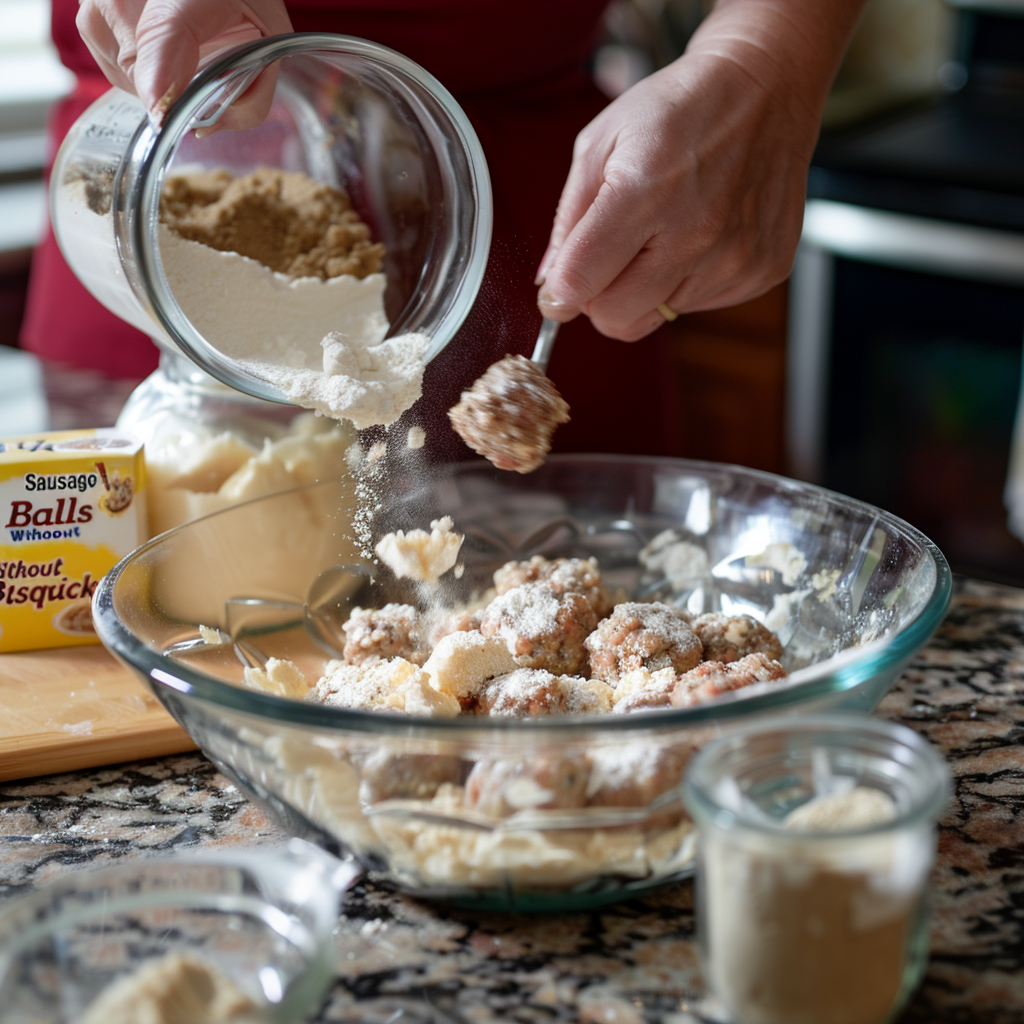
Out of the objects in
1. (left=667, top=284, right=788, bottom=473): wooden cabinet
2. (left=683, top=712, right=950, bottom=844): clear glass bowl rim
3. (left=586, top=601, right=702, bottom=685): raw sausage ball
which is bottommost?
(left=667, top=284, right=788, bottom=473): wooden cabinet

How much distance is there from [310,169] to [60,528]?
439 mm

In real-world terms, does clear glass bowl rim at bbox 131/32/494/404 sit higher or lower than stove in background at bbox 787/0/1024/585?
higher

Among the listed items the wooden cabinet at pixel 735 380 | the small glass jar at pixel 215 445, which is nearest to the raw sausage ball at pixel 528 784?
the small glass jar at pixel 215 445

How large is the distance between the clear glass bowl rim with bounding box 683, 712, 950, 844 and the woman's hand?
0.53 m

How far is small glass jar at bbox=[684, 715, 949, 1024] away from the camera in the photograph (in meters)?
0.50

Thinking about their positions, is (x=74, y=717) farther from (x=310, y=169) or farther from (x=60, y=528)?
(x=310, y=169)

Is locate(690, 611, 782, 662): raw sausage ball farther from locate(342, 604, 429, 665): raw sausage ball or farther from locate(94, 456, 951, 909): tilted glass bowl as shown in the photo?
locate(342, 604, 429, 665): raw sausage ball

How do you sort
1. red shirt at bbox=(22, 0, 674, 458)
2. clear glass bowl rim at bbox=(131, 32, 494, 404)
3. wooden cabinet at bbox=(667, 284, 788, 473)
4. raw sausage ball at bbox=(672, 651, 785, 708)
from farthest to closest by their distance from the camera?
wooden cabinet at bbox=(667, 284, 788, 473) < red shirt at bbox=(22, 0, 674, 458) < clear glass bowl rim at bbox=(131, 32, 494, 404) < raw sausage ball at bbox=(672, 651, 785, 708)

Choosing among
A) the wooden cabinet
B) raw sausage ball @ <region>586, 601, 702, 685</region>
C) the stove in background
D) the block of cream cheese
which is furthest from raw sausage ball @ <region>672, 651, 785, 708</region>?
the wooden cabinet

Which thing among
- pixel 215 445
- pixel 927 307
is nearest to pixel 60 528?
pixel 215 445

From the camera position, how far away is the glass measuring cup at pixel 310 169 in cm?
93

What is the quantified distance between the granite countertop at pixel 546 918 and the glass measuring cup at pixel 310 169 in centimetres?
35

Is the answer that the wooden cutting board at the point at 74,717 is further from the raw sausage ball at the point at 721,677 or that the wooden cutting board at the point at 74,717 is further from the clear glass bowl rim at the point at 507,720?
the raw sausage ball at the point at 721,677

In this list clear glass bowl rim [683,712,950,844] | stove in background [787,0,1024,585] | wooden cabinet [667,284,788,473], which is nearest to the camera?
clear glass bowl rim [683,712,950,844]
